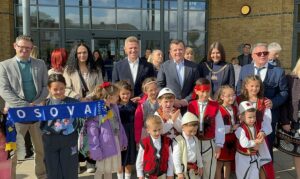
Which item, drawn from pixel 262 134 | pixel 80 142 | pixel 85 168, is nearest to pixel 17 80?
pixel 80 142

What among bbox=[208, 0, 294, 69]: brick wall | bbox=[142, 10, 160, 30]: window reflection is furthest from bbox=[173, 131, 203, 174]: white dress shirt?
bbox=[142, 10, 160, 30]: window reflection

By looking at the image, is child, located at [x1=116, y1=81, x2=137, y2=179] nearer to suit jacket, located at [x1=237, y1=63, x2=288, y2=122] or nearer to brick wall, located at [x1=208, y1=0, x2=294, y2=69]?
suit jacket, located at [x1=237, y1=63, x2=288, y2=122]

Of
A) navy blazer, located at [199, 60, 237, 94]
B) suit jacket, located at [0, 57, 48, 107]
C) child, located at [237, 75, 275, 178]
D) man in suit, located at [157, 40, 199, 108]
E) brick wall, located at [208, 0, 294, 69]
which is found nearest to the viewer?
suit jacket, located at [0, 57, 48, 107]

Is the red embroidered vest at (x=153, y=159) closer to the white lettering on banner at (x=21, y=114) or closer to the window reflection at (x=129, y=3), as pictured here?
the white lettering on banner at (x=21, y=114)

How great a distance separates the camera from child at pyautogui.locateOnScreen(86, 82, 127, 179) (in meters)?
3.78

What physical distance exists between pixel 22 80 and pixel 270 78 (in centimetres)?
323

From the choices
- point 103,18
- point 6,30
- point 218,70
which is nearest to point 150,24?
point 103,18

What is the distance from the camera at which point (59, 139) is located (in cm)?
365

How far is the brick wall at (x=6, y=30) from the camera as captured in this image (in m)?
12.6

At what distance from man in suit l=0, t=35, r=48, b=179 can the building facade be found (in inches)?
370

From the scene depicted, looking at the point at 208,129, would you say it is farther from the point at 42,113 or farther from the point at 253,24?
the point at 253,24

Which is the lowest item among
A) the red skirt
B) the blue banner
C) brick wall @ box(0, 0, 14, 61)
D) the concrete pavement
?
the concrete pavement

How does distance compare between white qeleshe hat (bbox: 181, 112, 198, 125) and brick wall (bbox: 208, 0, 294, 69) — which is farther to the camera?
brick wall (bbox: 208, 0, 294, 69)

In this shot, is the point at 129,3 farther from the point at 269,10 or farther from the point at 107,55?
the point at 269,10
